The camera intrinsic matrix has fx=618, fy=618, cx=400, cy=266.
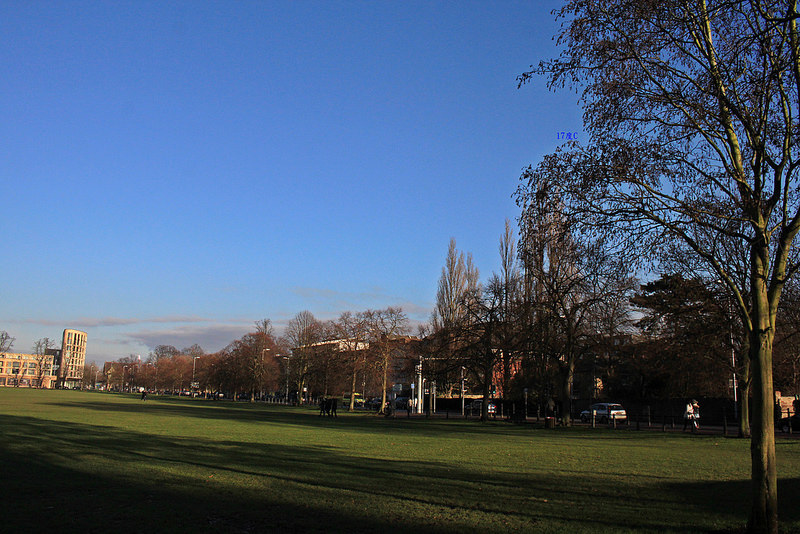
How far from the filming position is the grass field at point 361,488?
29.7 feet

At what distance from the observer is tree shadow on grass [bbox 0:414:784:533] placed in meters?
8.97

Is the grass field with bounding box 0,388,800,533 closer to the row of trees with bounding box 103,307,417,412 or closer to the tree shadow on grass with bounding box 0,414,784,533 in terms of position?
the tree shadow on grass with bounding box 0,414,784,533

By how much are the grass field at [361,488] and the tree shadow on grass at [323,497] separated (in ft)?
0.12

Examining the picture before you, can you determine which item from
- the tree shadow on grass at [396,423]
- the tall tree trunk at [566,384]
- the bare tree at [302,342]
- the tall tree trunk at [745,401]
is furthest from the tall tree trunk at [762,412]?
the bare tree at [302,342]

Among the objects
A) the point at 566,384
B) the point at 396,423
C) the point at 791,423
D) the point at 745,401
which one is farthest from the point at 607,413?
the point at 745,401

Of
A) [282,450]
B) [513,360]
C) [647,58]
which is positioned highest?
[647,58]

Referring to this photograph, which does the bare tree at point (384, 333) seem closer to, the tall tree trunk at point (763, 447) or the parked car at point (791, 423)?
the parked car at point (791, 423)

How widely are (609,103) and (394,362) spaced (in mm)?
58117

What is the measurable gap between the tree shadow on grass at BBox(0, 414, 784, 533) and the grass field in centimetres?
4

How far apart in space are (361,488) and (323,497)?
133cm

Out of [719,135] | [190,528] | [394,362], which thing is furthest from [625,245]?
[394,362]

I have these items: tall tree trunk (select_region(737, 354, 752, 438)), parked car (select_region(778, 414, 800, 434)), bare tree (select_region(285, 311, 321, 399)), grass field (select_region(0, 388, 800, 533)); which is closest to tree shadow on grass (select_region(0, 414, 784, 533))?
grass field (select_region(0, 388, 800, 533))

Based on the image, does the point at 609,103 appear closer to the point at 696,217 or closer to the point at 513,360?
the point at 696,217

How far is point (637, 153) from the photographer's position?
32.2 feet
